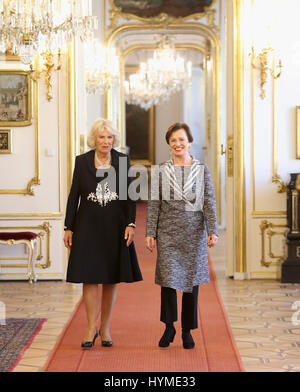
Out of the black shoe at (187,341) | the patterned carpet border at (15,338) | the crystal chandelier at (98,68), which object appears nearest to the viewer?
the patterned carpet border at (15,338)

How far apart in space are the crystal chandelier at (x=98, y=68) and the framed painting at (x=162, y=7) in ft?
3.69

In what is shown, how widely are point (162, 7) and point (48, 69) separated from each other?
5.87 meters

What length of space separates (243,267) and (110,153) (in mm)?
3553

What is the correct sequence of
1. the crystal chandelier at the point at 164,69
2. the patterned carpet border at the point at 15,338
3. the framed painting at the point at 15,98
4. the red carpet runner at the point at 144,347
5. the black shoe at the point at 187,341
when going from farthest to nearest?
the crystal chandelier at the point at 164,69
the framed painting at the point at 15,98
the black shoe at the point at 187,341
the patterned carpet border at the point at 15,338
the red carpet runner at the point at 144,347

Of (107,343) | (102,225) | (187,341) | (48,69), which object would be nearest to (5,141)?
(48,69)

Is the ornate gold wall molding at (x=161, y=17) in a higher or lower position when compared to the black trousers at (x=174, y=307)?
higher

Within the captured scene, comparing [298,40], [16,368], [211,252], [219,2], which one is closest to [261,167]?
[298,40]

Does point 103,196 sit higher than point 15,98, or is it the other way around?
point 15,98

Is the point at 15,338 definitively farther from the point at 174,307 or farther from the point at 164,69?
the point at 164,69

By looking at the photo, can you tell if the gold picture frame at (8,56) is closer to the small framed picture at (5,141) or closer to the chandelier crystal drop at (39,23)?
the small framed picture at (5,141)

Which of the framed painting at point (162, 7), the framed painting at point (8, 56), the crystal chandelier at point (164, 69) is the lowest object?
the framed painting at point (8, 56)

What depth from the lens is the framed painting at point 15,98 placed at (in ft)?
25.4

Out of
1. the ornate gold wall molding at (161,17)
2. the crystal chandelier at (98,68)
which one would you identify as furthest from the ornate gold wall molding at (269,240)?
the ornate gold wall molding at (161,17)

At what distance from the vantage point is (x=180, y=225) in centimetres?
466
